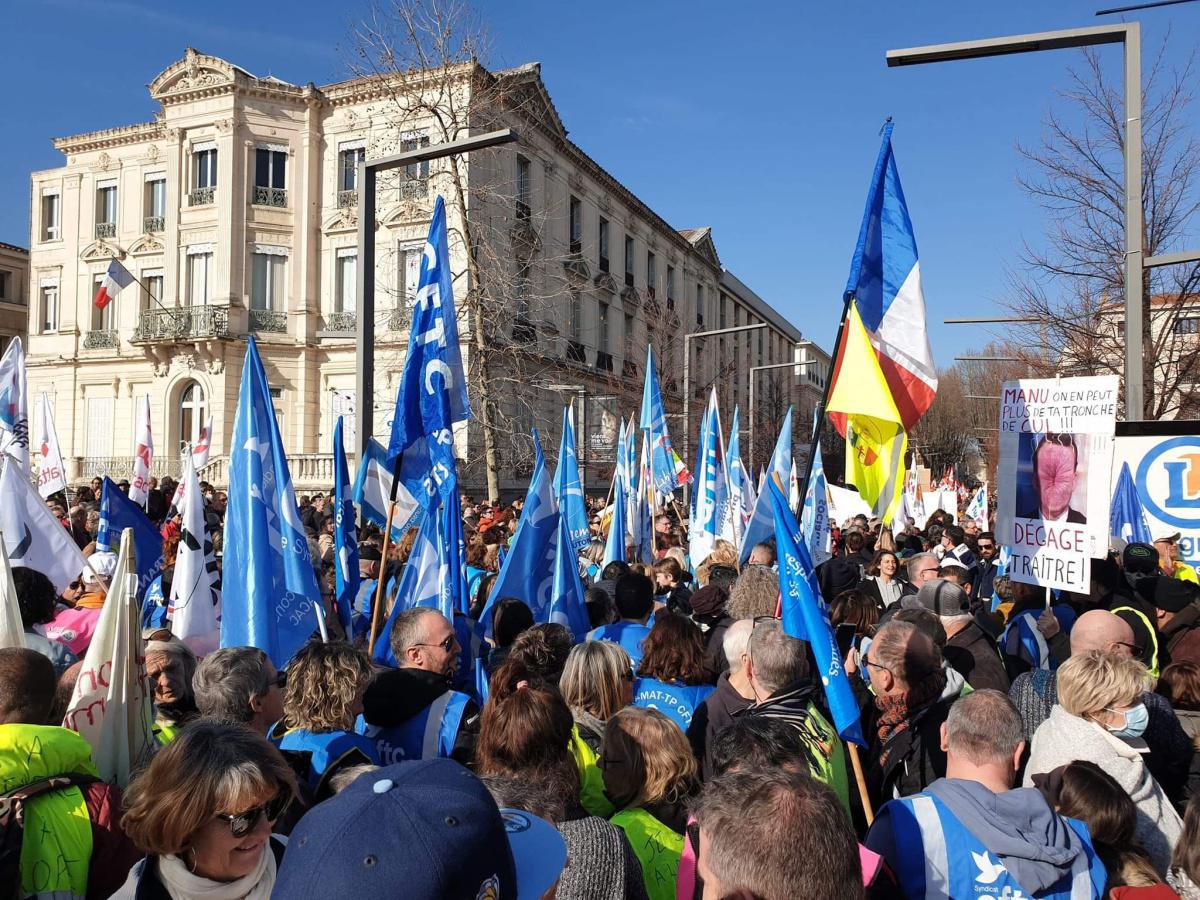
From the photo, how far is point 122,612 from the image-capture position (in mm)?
3369

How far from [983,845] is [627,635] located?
316 cm

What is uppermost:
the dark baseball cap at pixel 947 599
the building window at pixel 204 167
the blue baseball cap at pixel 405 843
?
the building window at pixel 204 167

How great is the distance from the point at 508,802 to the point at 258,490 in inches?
147

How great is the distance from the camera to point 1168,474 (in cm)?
881

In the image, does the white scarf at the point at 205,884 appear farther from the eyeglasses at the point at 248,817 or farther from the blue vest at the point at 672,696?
the blue vest at the point at 672,696

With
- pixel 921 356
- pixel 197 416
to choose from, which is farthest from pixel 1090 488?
pixel 197 416

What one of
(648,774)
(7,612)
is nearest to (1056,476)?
(648,774)

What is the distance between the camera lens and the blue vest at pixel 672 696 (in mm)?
4410

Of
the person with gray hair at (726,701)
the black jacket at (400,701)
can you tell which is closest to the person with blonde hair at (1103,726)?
the person with gray hair at (726,701)

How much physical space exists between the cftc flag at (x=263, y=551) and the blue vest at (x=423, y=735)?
187cm

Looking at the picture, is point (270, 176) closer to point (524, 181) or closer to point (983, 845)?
point (524, 181)

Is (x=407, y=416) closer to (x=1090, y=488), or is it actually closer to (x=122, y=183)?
(x=1090, y=488)

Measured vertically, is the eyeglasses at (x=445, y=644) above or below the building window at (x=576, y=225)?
below

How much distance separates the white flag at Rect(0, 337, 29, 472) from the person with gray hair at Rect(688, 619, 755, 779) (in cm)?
990
